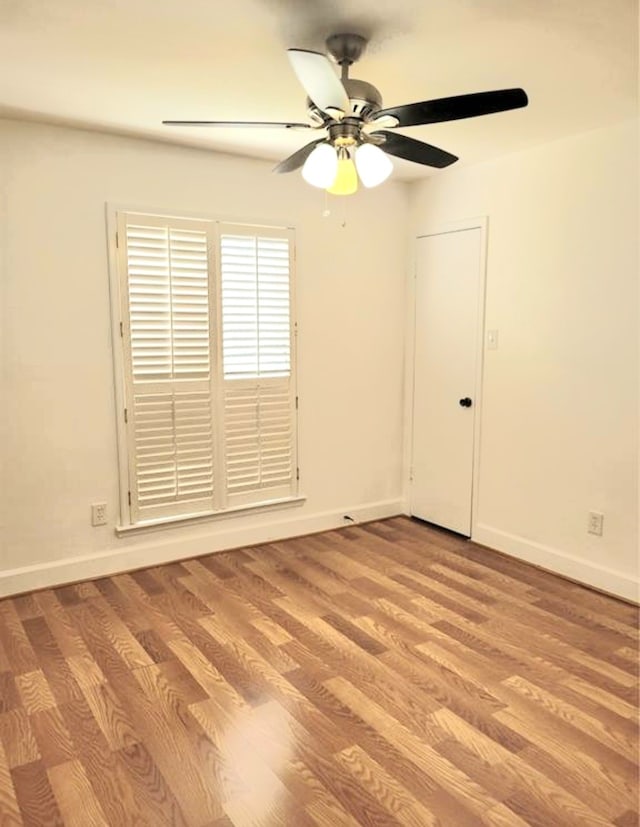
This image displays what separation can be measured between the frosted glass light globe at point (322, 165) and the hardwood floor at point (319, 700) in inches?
76.9

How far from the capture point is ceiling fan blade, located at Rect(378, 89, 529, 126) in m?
1.83

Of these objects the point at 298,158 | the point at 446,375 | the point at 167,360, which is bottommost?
the point at 446,375

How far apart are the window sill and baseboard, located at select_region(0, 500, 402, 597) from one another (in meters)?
0.05

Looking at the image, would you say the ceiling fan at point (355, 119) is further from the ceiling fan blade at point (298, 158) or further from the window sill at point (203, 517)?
the window sill at point (203, 517)

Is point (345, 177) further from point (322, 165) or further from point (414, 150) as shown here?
point (414, 150)

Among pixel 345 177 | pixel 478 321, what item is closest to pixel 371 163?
pixel 345 177

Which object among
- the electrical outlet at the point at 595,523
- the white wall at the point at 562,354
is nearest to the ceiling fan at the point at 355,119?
the white wall at the point at 562,354

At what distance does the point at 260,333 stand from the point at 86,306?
3.47 ft

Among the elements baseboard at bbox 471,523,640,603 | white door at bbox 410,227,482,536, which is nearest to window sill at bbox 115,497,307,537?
white door at bbox 410,227,482,536

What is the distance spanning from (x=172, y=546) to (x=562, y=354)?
2585mm

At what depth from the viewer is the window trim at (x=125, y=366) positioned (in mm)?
3307

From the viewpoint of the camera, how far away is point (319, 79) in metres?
1.81

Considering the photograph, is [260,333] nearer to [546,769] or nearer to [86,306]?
[86,306]

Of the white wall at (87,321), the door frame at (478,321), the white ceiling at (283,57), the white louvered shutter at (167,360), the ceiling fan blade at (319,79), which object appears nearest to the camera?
the ceiling fan blade at (319,79)
